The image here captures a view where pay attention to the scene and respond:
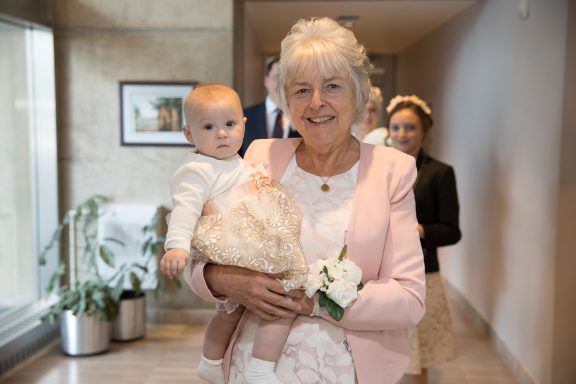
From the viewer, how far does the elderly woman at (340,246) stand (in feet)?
5.24

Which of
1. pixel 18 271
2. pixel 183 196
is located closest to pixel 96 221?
pixel 18 271

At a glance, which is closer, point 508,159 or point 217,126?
point 217,126

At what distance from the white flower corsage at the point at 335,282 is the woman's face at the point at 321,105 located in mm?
319

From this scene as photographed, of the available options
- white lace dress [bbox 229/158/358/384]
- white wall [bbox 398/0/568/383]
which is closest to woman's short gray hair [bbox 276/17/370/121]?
white lace dress [bbox 229/158/358/384]

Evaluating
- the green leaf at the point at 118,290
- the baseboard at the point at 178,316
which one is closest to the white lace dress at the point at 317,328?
the green leaf at the point at 118,290

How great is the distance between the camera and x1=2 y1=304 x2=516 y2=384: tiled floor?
12.7 feet

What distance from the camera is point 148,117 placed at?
4.80 meters

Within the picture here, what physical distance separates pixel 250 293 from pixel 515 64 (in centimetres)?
327

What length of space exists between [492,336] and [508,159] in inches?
52.7

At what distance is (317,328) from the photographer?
1646 mm

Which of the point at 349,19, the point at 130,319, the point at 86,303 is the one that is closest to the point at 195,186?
the point at 86,303

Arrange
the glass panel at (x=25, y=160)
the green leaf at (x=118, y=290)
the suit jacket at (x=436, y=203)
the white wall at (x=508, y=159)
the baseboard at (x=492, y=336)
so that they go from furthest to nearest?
1. the green leaf at (x=118, y=290)
2. the glass panel at (x=25, y=160)
3. the baseboard at (x=492, y=336)
4. the white wall at (x=508, y=159)
5. the suit jacket at (x=436, y=203)

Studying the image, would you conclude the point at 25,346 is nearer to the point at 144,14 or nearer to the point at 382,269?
the point at 144,14

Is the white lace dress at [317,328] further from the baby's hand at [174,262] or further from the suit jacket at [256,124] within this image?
the suit jacket at [256,124]
